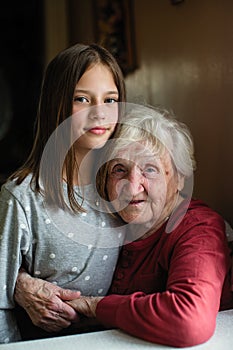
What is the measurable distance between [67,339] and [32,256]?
253 millimetres

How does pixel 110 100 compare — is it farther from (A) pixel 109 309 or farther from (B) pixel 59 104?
(A) pixel 109 309

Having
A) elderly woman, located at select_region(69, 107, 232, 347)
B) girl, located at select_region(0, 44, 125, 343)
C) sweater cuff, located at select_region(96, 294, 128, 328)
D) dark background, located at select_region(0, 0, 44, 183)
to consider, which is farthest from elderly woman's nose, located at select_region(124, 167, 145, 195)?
dark background, located at select_region(0, 0, 44, 183)

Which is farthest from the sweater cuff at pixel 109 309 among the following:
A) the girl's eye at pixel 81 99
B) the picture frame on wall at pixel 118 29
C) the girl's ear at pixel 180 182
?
the picture frame on wall at pixel 118 29

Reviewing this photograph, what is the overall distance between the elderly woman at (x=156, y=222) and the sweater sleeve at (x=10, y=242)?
166 mm

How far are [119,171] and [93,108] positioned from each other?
0.17 metres

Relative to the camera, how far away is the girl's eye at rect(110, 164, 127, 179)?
1.20m

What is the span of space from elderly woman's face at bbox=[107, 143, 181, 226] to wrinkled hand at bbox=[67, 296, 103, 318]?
0.21 meters

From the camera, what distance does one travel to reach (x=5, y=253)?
112 cm

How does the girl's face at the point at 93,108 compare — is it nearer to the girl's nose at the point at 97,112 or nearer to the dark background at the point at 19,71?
the girl's nose at the point at 97,112

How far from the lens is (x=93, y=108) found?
45.1 inches

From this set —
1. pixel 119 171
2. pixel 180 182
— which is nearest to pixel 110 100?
pixel 119 171

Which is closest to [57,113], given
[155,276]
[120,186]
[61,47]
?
[120,186]

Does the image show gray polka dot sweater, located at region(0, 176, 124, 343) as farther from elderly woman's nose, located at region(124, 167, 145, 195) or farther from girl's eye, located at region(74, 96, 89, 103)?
girl's eye, located at region(74, 96, 89, 103)

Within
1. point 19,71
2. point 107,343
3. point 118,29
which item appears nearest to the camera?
point 107,343
